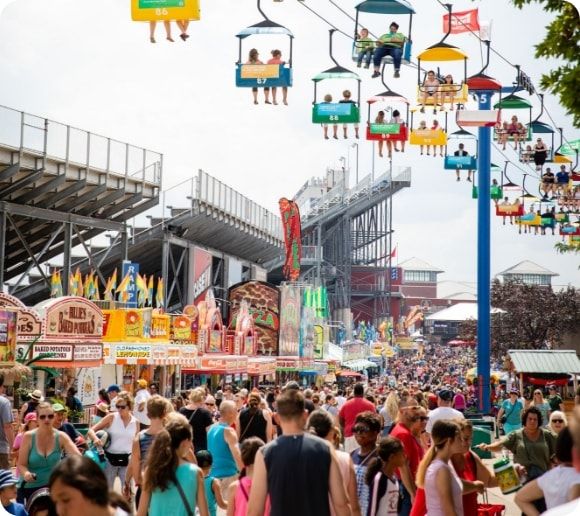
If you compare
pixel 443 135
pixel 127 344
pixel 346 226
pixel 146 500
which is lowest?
pixel 146 500

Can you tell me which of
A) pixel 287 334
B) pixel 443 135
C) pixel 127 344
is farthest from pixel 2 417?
pixel 287 334

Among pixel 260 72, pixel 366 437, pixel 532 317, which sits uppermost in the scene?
pixel 532 317

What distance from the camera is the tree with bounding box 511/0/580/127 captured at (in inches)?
389

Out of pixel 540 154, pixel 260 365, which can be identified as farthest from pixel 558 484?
pixel 260 365

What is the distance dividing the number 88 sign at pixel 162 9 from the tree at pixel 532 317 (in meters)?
51.4

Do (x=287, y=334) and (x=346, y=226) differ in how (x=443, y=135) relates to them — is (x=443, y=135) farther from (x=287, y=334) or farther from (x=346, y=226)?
(x=346, y=226)

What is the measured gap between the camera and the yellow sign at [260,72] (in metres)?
16.8

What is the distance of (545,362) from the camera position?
32.7 metres

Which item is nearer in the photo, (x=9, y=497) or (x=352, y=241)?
(x=9, y=497)

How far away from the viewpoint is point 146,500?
291 inches

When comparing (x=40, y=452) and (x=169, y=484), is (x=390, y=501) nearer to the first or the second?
(x=169, y=484)

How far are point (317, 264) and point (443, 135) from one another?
7463 cm

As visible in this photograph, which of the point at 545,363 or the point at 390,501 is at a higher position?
the point at 545,363

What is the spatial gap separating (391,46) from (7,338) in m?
Result: 9.17
